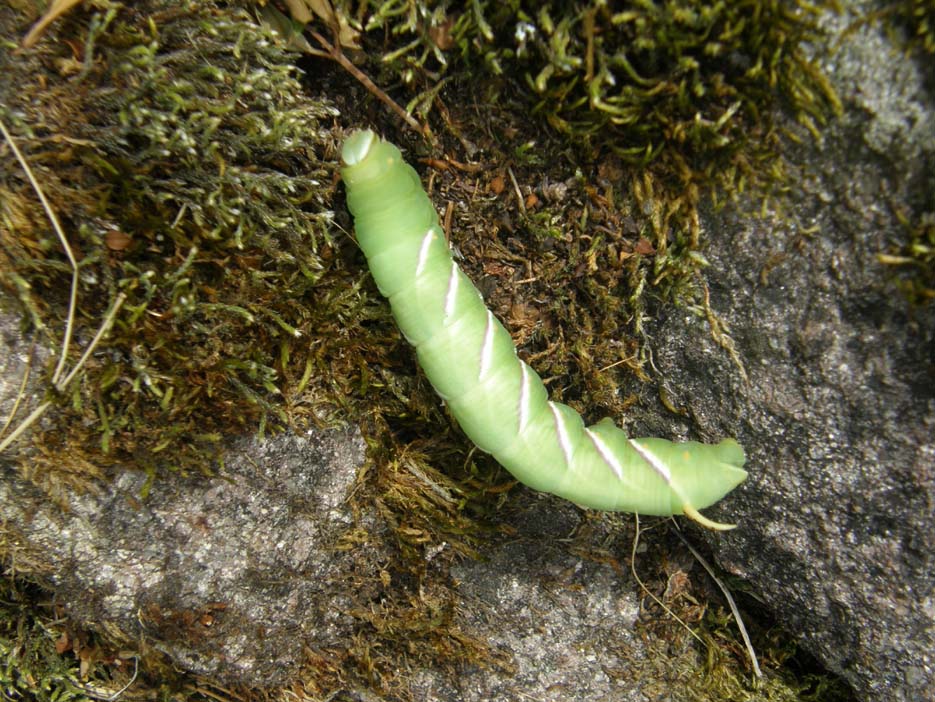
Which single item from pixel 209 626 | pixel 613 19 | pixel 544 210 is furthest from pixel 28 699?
pixel 613 19

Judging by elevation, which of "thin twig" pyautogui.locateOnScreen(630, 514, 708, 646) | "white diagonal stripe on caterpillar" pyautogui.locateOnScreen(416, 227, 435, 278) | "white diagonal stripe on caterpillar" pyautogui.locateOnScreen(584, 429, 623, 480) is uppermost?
"white diagonal stripe on caterpillar" pyautogui.locateOnScreen(416, 227, 435, 278)

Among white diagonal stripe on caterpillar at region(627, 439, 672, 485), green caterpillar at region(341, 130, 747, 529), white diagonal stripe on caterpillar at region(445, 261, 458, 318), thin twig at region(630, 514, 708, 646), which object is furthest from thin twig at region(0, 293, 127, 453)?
thin twig at region(630, 514, 708, 646)

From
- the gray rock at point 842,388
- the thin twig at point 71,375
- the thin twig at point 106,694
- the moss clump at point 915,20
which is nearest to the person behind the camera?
the moss clump at point 915,20

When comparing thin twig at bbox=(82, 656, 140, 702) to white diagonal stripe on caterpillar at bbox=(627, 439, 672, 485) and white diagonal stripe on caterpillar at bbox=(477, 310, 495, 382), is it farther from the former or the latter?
white diagonal stripe on caterpillar at bbox=(627, 439, 672, 485)

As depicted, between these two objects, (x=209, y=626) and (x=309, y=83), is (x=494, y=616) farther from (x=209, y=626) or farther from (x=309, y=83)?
(x=309, y=83)

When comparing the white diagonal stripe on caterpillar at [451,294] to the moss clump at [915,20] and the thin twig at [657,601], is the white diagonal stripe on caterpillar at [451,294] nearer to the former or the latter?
the thin twig at [657,601]

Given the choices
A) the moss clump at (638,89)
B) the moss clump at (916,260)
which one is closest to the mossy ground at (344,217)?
the moss clump at (638,89)
